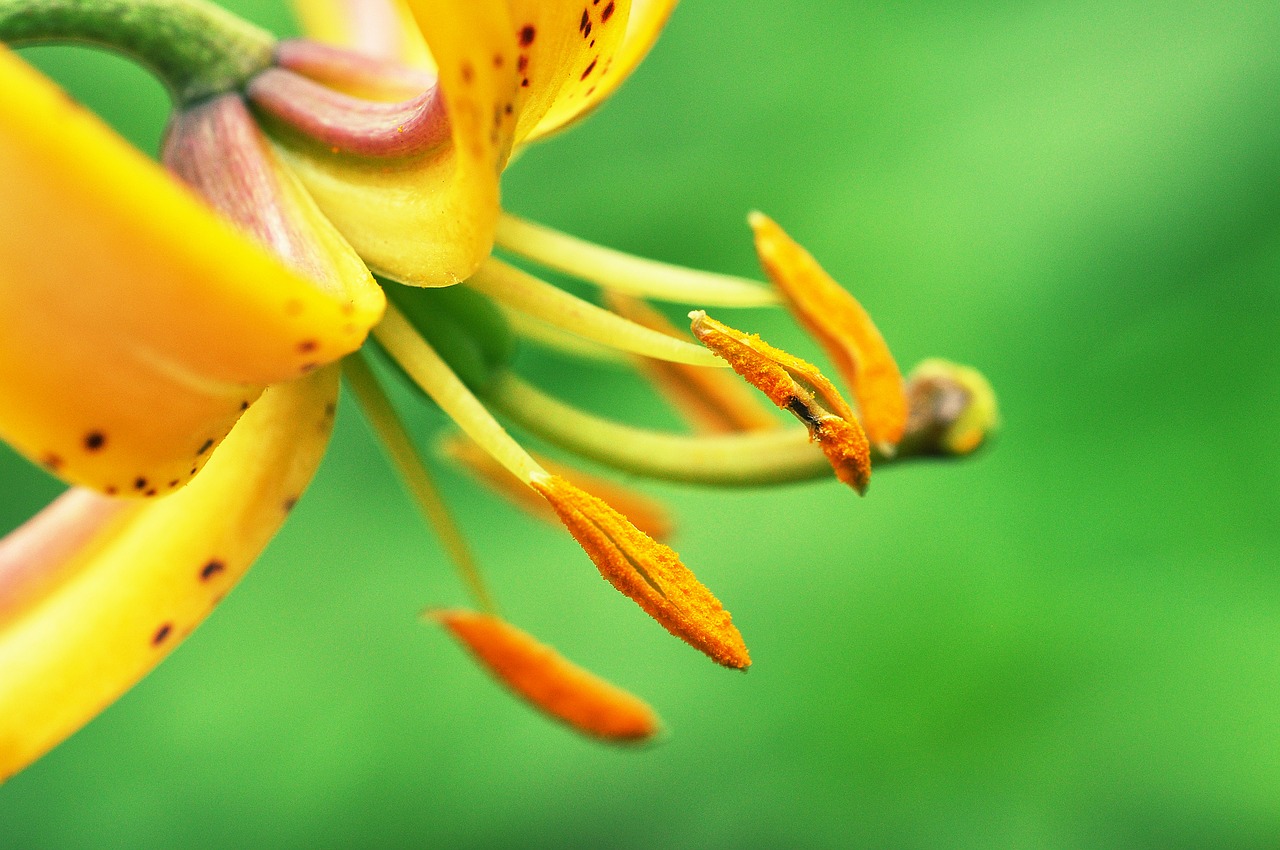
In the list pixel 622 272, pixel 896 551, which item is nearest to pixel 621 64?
pixel 622 272

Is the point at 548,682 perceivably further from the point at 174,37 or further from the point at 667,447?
the point at 174,37

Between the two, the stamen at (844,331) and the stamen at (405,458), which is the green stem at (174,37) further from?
the stamen at (844,331)

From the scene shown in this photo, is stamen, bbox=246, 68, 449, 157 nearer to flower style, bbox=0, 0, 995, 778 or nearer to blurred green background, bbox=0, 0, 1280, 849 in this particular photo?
flower style, bbox=0, 0, 995, 778

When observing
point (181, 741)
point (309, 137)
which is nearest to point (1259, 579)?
point (309, 137)

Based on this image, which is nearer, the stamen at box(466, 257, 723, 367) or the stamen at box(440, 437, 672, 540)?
the stamen at box(466, 257, 723, 367)

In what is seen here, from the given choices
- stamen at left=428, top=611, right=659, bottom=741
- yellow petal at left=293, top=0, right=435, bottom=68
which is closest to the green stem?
yellow petal at left=293, top=0, right=435, bottom=68

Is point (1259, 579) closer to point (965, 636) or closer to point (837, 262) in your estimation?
point (965, 636)
